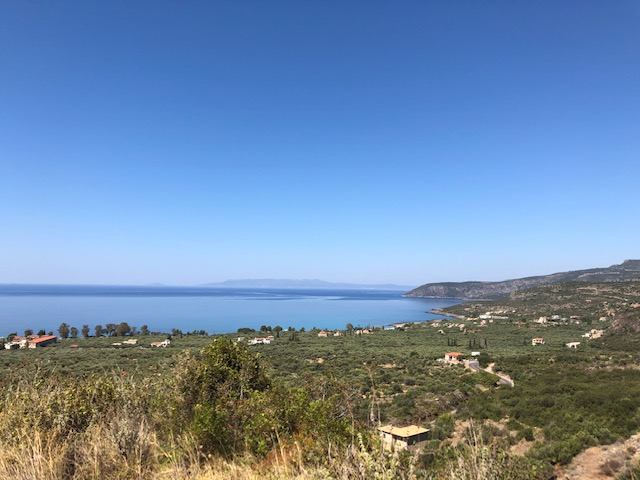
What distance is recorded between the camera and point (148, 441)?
5176 mm

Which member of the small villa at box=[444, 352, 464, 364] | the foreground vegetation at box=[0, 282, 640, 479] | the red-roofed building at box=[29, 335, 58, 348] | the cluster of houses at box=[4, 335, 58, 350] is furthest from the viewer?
the red-roofed building at box=[29, 335, 58, 348]

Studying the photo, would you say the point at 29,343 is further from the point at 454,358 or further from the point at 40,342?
the point at 454,358

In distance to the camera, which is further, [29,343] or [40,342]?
[40,342]

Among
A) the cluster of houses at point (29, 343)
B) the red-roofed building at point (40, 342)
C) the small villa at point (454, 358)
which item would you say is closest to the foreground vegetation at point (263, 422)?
the small villa at point (454, 358)

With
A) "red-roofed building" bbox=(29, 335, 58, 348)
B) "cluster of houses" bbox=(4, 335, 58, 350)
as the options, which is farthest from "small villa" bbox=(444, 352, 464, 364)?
"red-roofed building" bbox=(29, 335, 58, 348)

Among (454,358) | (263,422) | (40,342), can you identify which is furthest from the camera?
(40,342)

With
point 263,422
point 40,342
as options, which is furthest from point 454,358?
point 40,342

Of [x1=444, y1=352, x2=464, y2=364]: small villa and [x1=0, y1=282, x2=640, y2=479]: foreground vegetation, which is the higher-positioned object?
[x1=0, y1=282, x2=640, y2=479]: foreground vegetation

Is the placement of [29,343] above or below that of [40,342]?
above

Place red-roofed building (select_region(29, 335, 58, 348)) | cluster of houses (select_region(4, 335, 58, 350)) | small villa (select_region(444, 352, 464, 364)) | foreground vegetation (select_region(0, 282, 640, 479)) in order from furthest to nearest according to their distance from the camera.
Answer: red-roofed building (select_region(29, 335, 58, 348)) → cluster of houses (select_region(4, 335, 58, 350)) → small villa (select_region(444, 352, 464, 364)) → foreground vegetation (select_region(0, 282, 640, 479))

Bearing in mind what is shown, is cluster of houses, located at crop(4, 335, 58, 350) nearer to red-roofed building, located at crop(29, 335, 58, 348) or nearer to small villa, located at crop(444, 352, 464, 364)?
red-roofed building, located at crop(29, 335, 58, 348)

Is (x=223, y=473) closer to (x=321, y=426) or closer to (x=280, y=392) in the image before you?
(x=321, y=426)

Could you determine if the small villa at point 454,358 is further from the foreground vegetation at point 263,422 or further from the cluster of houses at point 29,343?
the cluster of houses at point 29,343

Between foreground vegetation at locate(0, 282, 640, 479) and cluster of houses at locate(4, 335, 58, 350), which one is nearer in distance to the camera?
foreground vegetation at locate(0, 282, 640, 479)
